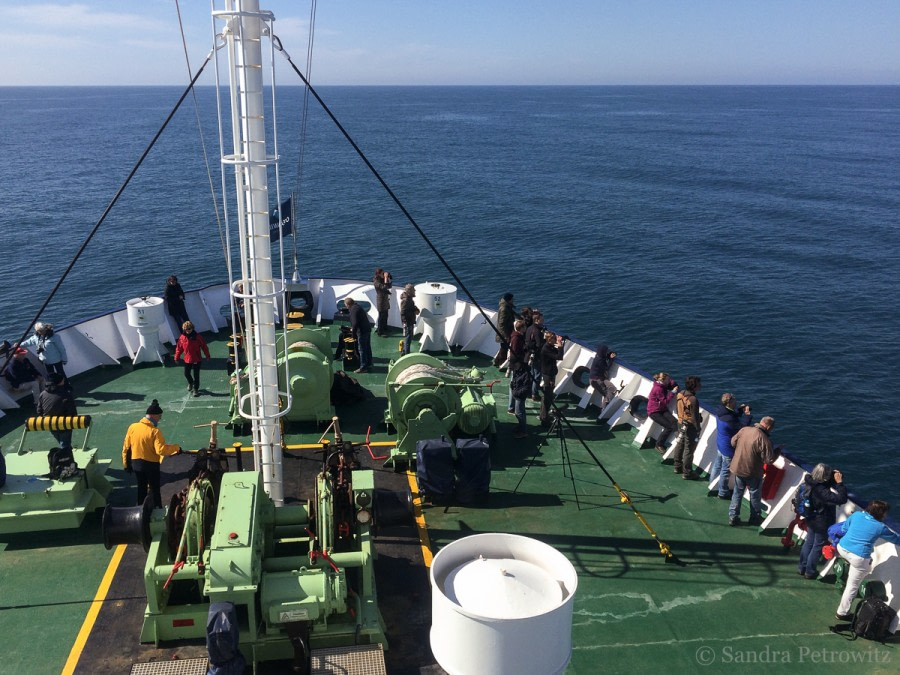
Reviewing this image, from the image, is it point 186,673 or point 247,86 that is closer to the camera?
point 186,673

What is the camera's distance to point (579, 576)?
8.22 meters

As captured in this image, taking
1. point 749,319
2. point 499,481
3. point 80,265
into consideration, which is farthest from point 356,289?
point 80,265

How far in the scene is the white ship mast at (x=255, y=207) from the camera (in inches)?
262

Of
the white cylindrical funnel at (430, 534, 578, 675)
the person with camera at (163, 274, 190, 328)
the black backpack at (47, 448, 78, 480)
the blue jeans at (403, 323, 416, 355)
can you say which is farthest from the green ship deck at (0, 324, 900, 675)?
the person with camera at (163, 274, 190, 328)

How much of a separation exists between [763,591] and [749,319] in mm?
22663

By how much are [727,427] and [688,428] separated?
1003mm

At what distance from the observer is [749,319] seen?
2883 centimetres

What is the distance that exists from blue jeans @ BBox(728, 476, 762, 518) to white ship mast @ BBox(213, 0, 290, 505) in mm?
5682

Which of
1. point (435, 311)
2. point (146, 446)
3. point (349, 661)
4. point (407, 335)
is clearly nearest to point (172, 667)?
point (349, 661)

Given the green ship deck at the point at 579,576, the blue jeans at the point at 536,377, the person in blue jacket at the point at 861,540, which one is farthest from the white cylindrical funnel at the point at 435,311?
the person in blue jacket at the point at 861,540

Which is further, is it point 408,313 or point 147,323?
point 408,313

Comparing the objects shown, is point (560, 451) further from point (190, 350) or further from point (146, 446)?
point (190, 350)

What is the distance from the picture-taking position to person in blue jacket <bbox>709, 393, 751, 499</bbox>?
9.33 metres

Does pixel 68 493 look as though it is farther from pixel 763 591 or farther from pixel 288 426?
pixel 763 591
